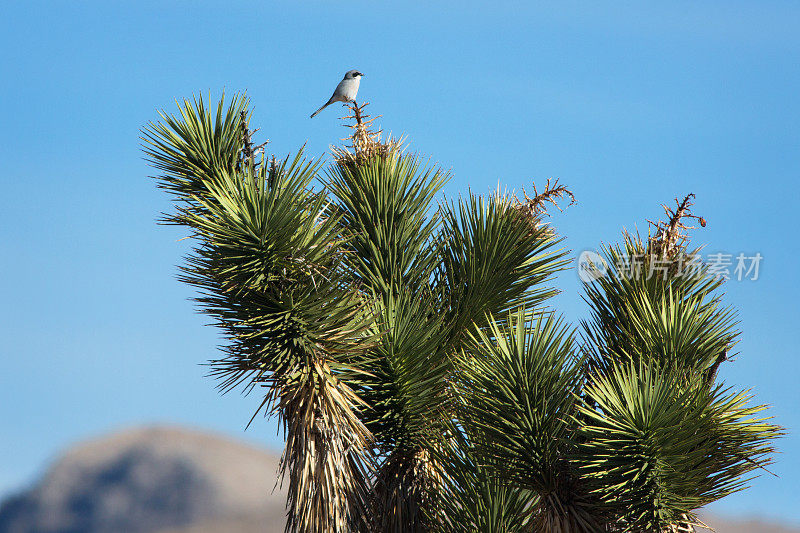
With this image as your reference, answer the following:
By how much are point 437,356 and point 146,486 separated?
10076 cm

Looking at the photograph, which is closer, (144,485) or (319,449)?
(319,449)

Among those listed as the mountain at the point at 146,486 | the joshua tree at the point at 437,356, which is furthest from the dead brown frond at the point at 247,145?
the mountain at the point at 146,486

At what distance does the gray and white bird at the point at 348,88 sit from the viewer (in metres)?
10.0

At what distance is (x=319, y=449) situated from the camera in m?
8.49

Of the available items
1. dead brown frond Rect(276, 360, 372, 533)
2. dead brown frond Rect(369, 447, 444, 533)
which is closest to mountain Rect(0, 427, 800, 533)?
dead brown frond Rect(369, 447, 444, 533)

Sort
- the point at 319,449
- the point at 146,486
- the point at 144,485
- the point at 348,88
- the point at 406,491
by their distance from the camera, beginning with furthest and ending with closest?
the point at 144,485 < the point at 146,486 < the point at 348,88 < the point at 406,491 < the point at 319,449

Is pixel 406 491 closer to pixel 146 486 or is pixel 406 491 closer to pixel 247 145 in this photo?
pixel 247 145

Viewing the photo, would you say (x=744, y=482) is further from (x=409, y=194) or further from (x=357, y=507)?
(x=409, y=194)

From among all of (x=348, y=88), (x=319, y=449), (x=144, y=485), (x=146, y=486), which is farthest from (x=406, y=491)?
(x=144, y=485)

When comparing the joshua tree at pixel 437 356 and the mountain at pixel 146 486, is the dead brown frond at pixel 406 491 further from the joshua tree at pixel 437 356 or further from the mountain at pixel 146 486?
the mountain at pixel 146 486

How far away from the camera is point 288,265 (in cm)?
855

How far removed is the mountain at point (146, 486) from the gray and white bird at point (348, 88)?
285 feet

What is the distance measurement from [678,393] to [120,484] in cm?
10651

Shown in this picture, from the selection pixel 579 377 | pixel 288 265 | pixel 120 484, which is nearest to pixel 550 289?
pixel 579 377
